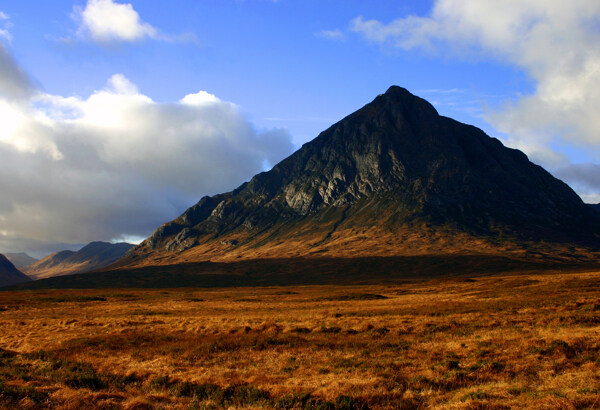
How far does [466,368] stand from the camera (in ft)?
59.9

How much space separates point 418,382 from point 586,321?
2143 cm

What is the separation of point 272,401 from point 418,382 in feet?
20.9

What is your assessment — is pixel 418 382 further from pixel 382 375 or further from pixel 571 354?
pixel 571 354

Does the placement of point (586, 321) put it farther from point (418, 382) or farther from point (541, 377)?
point (418, 382)

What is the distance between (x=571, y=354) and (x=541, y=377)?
4.64 meters

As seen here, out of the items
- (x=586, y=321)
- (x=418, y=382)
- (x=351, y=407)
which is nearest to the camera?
(x=351, y=407)

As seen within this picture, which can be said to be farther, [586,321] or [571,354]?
[586,321]

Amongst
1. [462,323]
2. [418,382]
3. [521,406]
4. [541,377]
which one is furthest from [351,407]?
[462,323]

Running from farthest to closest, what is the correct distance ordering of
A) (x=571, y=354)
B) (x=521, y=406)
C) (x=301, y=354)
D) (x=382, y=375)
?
1. (x=301, y=354)
2. (x=571, y=354)
3. (x=382, y=375)
4. (x=521, y=406)

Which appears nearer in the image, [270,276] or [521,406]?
[521,406]

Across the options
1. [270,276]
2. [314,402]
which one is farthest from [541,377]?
[270,276]

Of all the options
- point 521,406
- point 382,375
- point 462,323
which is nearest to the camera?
point 521,406

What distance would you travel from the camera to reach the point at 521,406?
41.0ft

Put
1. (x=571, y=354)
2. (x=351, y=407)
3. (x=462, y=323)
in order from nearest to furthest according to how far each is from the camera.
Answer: (x=351, y=407), (x=571, y=354), (x=462, y=323)
